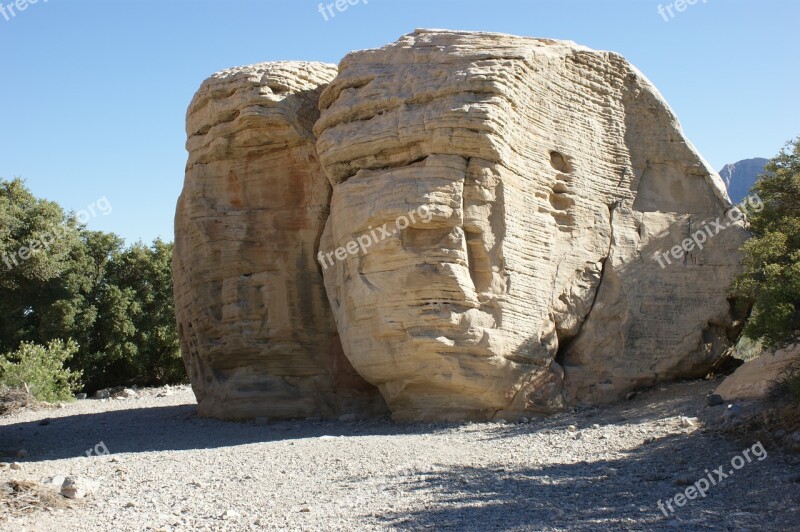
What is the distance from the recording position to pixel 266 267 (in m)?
15.2

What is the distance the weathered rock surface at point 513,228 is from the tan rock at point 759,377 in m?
2.44

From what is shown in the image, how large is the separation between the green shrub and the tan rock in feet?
54.6

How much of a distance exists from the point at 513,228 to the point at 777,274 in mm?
4103

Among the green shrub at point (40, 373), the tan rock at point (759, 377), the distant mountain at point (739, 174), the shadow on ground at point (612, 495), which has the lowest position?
the shadow on ground at point (612, 495)

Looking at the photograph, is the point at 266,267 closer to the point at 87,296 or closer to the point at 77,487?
the point at 77,487

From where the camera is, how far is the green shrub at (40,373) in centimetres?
2033

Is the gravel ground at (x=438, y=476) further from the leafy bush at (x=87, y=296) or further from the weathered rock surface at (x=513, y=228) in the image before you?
the leafy bush at (x=87, y=296)

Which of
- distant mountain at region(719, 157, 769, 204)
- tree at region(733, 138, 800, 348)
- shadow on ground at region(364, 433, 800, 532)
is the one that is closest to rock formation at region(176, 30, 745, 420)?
tree at region(733, 138, 800, 348)

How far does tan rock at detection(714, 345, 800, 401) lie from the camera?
9.98m

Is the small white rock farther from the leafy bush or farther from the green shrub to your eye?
the leafy bush

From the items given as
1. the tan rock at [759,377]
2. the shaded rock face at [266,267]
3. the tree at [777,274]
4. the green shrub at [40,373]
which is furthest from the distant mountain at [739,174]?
the tan rock at [759,377]

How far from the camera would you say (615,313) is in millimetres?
13484

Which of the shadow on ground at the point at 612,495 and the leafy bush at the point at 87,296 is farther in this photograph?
the leafy bush at the point at 87,296

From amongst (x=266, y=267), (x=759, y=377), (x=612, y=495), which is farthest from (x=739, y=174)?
(x=612, y=495)
